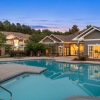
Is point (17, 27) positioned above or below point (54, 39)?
above

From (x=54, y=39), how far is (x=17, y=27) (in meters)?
40.6

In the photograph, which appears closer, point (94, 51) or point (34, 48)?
point (94, 51)

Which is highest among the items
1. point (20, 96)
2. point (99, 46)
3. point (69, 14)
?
point (69, 14)

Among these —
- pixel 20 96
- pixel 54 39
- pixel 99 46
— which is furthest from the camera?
pixel 54 39

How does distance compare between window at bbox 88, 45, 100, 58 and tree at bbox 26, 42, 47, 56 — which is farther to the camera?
tree at bbox 26, 42, 47, 56

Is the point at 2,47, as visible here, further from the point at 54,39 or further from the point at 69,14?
the point at 69,14

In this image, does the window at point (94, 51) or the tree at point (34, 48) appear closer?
the window at point (94, 51)

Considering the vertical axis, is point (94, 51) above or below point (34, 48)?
below

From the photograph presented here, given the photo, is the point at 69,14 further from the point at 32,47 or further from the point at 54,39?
the point at 32,47

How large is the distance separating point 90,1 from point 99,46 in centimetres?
685

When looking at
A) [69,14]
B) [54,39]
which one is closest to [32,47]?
[54,39]

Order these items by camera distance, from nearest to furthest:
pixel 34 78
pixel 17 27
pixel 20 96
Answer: pixel 20 96
pixel 34 78
pixel 17 27

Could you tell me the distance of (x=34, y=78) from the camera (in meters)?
16.0

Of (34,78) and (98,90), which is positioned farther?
(34,78)
